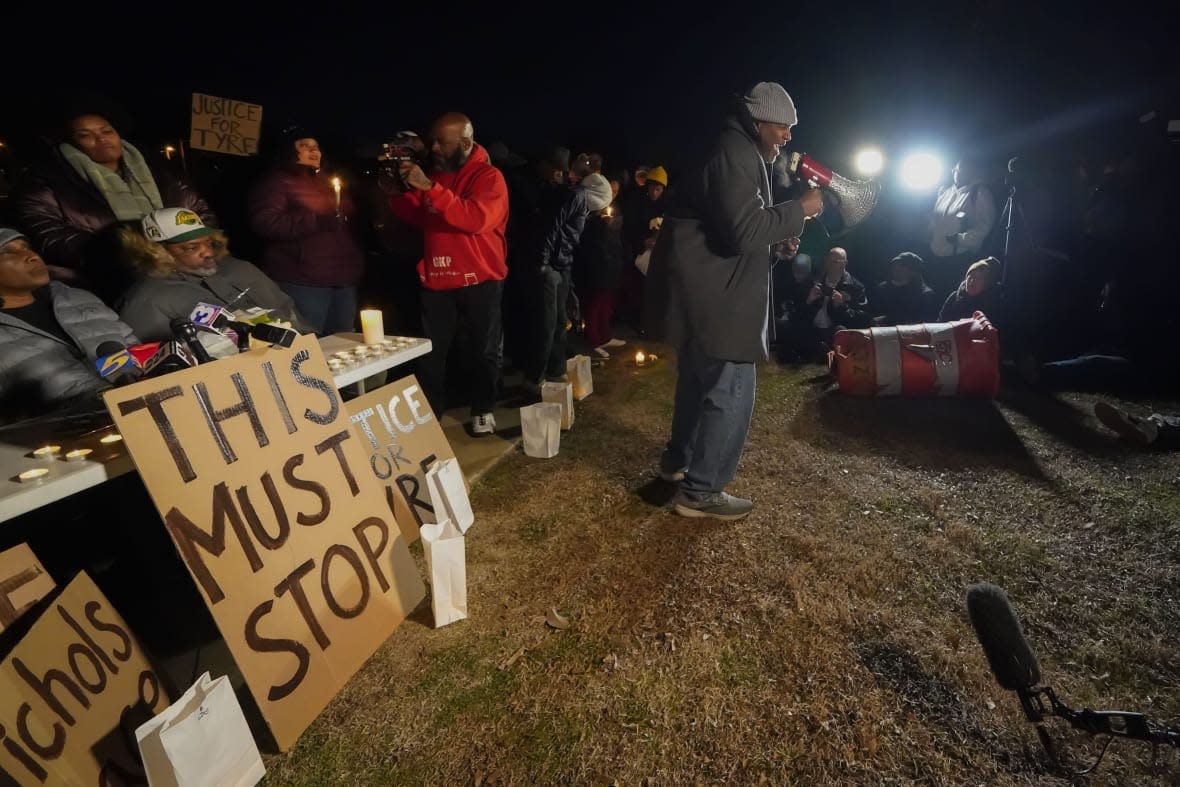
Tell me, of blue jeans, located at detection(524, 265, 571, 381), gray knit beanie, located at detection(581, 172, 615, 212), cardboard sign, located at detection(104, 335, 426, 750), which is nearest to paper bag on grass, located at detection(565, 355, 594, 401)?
blue jeans, located at detection(524, 265, 571, 381)

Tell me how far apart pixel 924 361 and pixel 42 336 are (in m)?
5.63

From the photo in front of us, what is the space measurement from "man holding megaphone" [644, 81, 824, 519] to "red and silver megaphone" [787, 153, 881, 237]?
27cm

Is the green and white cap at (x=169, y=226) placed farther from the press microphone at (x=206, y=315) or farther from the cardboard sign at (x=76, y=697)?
the cardboard sign at (x=76, y=697)

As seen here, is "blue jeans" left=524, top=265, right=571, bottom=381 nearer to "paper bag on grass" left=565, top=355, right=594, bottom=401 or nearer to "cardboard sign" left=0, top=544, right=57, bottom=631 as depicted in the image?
"paper bag on grass" left=565, top=355, right=594, bottom=401

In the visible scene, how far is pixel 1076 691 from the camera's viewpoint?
71.6 inches

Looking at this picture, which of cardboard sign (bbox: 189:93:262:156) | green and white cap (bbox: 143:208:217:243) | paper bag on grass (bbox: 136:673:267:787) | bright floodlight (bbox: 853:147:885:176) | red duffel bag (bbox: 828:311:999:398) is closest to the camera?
paper bag on grass (bbox: 136:673:267:787)

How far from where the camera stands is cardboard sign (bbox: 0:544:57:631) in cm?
143

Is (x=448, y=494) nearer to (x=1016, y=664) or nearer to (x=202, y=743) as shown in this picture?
(x=202, y=743)

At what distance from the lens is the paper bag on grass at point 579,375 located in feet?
15.5

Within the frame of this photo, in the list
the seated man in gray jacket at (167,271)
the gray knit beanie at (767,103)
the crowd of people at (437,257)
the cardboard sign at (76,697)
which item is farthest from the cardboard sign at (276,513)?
the gray knit beanie at (767,103)

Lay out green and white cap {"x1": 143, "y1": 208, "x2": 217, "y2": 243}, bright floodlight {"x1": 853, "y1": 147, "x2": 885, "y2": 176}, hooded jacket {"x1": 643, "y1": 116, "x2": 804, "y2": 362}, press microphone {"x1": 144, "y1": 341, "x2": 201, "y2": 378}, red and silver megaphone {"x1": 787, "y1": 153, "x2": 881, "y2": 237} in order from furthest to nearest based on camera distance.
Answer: bright floodlight {"x1": 853, "y1": 147, "x2": 885, "y2": 176} < red and silver megaphone {"x1": 787, "y1": 153, "x2": 881, "y2": 237} < green and white cap {"x1": 143, "y1": 208, "x2": 217, "y2": 243} < hooded jacket {"x1": 643, "y1": 116, "x2": 804, "y2": 362} < press microphone {"x1": 144, "y1": 341, "x2": 201, "y2": 378}

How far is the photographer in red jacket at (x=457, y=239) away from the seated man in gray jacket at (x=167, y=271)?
1002mm

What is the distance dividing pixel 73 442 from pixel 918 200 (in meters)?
8.91

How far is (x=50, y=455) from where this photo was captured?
1533 millimetres
